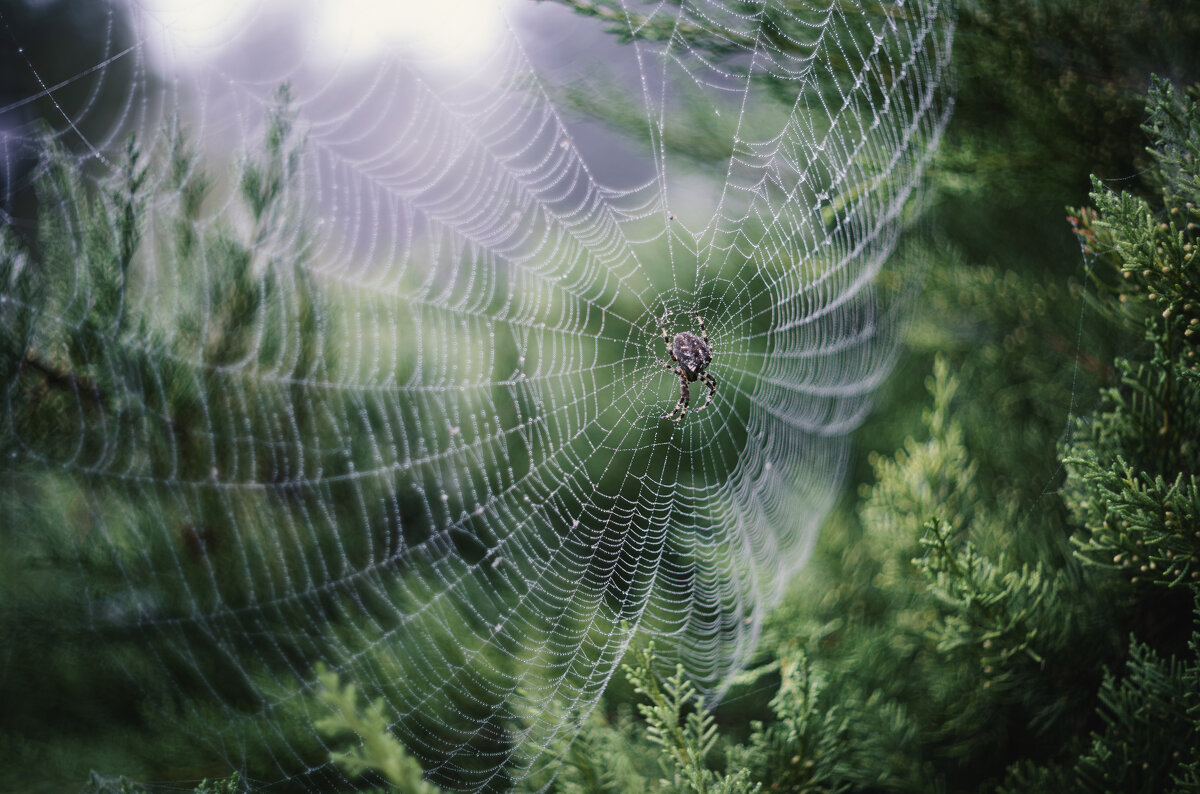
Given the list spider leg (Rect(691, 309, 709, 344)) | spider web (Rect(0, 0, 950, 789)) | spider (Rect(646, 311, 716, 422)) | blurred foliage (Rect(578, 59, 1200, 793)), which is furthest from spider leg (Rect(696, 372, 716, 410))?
blurred foliage (Rect(578, 59, 1200, 793))

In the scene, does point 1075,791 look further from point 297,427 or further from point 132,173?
point 132,173

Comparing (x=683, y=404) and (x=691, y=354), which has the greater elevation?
(x=691, y=354)

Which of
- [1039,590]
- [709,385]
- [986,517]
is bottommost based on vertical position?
[1039,590]

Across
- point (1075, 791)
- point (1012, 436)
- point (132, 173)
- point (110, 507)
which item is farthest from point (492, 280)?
point (1075, 791)

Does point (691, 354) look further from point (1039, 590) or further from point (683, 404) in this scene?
point (1039, 590)

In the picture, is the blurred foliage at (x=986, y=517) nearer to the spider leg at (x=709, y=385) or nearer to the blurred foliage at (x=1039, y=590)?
the blurred foliage at (x=1039, y=590)

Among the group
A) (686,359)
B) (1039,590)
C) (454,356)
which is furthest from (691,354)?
(1039,590)

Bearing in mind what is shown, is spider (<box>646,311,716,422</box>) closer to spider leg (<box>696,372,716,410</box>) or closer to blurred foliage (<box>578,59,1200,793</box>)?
spider leg (<box>696,372,716,410</box>)
